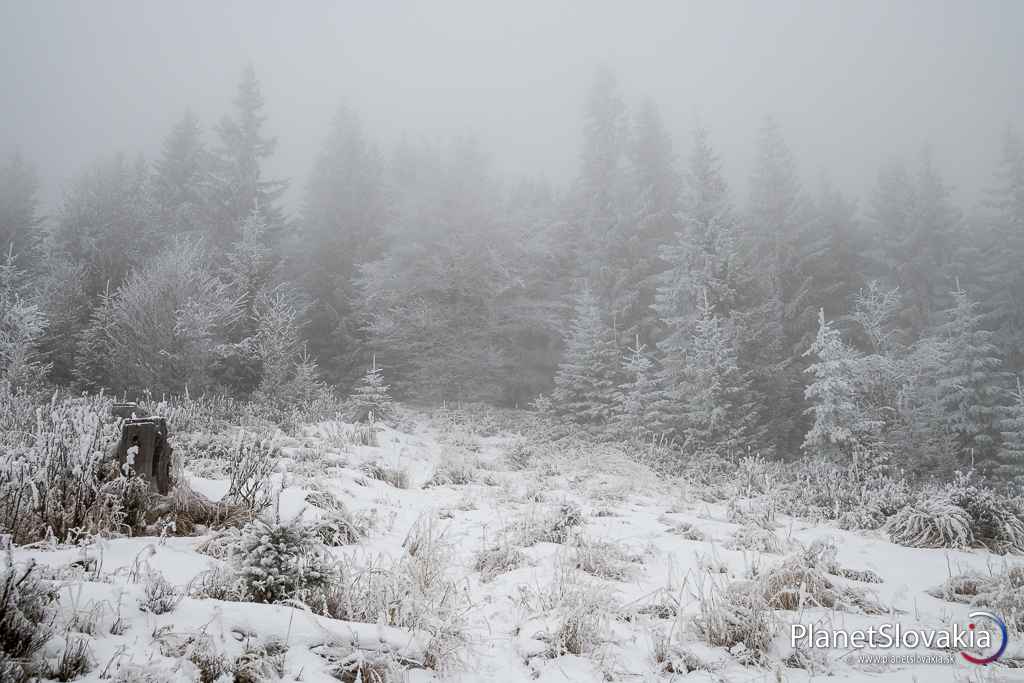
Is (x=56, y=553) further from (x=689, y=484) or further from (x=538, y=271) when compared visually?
(x=538, y=271)

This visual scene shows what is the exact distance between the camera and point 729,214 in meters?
19.2

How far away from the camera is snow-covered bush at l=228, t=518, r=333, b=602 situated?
276cm

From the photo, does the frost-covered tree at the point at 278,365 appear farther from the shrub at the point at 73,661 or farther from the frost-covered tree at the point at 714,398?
the shrub at the point at 73,661

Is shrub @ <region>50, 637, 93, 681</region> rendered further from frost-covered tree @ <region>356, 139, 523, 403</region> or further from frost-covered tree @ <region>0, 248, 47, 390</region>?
frost-covered tree @ <region>356, 139, 523, 403</region>

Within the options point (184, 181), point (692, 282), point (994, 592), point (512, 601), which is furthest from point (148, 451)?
point (184, 181)

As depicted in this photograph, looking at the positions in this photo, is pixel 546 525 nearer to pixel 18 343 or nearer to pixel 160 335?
pixel 160 335

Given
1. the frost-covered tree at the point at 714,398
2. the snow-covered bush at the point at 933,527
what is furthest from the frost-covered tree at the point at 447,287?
the snow-covered bush at the point at 933,527

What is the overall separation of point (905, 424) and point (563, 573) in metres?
14.0

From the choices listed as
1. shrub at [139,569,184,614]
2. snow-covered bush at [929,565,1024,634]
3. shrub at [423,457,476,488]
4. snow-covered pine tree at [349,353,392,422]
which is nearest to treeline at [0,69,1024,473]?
snow-covered pine tree at [349,353,392,422]

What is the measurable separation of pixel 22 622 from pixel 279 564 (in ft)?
3.74

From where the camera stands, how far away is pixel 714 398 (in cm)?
1448

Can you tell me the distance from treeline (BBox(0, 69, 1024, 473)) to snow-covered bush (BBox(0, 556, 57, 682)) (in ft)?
40.6

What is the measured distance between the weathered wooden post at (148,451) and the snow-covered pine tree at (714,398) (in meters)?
12.3

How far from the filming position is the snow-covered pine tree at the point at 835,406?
10984 mm
